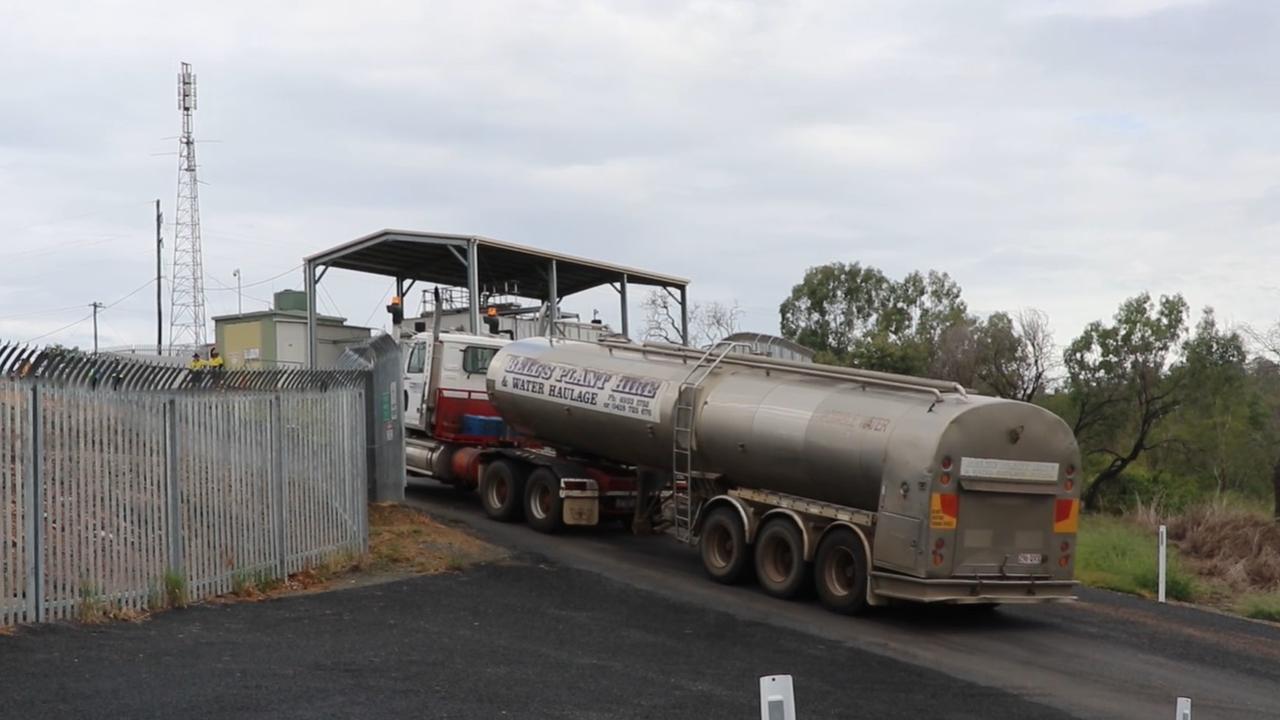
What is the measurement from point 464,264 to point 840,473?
16628 millimetres

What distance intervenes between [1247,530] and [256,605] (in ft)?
57.6

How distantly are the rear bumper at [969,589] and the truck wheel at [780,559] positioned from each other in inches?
48.0

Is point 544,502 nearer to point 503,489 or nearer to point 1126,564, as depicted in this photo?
point 503,489

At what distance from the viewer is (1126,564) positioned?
19281 mm

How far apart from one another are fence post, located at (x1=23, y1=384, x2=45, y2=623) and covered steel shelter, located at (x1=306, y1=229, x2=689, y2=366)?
51.1 feet

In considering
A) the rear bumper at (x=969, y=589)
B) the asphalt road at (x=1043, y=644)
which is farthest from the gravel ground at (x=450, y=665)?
the rear bumper at (x=969, y=589)

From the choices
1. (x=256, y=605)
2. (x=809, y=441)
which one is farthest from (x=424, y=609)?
(x=809, y=441)

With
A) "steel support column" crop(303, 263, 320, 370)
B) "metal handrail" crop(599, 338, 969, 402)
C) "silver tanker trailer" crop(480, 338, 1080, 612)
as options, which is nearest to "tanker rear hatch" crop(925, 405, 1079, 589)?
"silver tanker trailer" crop(480, 338, 1080, 612)

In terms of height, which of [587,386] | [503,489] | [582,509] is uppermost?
[587,386]

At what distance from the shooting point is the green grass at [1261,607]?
16.8 meters

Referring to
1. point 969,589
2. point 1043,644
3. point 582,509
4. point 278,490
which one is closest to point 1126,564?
point 1043,644

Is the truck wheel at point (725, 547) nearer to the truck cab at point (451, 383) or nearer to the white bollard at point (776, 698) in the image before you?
the truck cab at point (451, 383)

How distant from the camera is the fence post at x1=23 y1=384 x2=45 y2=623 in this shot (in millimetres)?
10180

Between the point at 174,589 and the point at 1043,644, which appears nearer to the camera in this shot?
the point at 174,589
